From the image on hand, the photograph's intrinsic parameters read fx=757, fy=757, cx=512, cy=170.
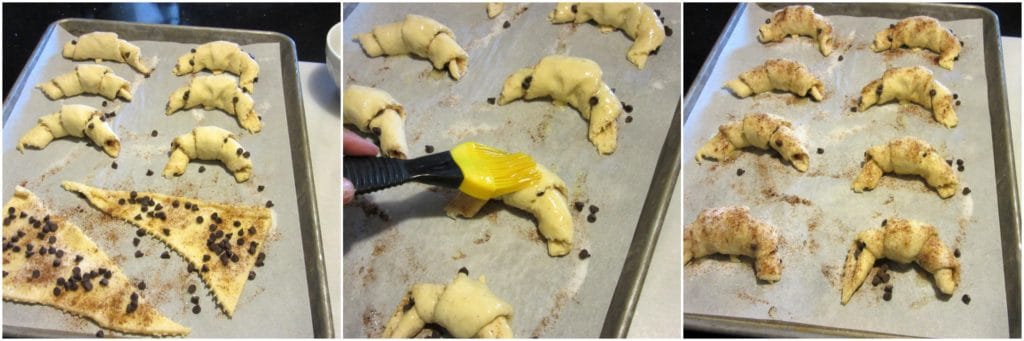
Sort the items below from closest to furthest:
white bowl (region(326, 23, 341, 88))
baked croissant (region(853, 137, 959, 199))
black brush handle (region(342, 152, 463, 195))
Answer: black brush handle (region(342, 152, 463, 195)), baked croissant (region(853, 137, 959, 199)), white bowl (region(326, 23, 341, 88))

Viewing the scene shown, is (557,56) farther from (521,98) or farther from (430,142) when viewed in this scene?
(430,142)

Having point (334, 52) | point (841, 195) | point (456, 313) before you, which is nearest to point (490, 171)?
point (456, 313)

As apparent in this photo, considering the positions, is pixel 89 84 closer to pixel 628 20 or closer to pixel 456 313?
pixel 456 313

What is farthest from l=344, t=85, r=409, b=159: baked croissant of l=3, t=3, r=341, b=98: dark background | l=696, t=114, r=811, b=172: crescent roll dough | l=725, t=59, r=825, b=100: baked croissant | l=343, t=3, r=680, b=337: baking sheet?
l=725, t=59, r=825, b=100: baked croissant

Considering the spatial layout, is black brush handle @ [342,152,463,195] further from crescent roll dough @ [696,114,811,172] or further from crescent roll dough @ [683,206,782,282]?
crescent roll dough @ [696,114,811,172]

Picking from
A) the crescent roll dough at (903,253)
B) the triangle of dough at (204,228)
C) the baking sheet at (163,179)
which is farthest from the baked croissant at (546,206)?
the crescent roll dough at (903,253)
